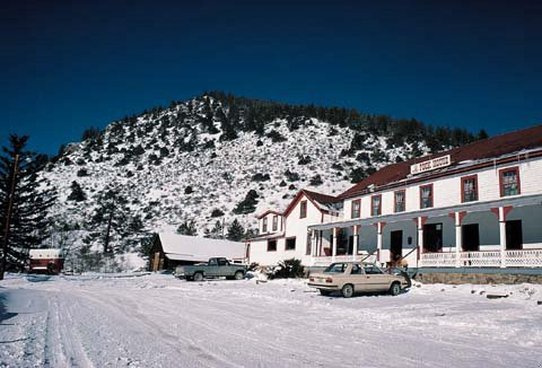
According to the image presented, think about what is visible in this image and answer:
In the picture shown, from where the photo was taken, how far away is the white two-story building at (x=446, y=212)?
2088cm

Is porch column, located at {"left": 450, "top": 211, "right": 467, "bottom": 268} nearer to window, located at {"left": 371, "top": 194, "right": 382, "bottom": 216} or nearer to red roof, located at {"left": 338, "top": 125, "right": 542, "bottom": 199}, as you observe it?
red roof, located at {"left": 338, "top": 125, "right": 542, "bottom": 199}

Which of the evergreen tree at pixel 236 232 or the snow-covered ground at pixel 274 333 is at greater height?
the evergreen tree at pixel 236 232

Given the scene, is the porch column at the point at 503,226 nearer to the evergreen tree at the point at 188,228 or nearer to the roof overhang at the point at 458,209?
the roof overhang at the point at 458,209

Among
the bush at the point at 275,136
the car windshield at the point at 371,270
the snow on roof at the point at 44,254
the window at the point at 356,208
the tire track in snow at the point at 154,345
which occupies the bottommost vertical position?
the tire track in snow at the point at 154,345

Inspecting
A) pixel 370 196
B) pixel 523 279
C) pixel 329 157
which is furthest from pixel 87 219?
pixel 523 279

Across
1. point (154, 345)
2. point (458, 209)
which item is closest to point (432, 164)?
point (458, 209)

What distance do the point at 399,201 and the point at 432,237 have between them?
3.77 metres

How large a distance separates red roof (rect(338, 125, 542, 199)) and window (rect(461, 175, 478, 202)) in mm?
1566

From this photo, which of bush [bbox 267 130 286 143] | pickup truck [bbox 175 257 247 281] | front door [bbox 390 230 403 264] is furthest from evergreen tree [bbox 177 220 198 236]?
front door [bbox 390 230 403 264]

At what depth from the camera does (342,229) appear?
34.0 m

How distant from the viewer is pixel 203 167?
87312 millimetres

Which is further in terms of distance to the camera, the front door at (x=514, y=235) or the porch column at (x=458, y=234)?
the front door at (x=514, y=235)

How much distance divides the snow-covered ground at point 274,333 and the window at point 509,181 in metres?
7.00

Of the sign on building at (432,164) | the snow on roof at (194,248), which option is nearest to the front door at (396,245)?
the sign on building at (432,164)
